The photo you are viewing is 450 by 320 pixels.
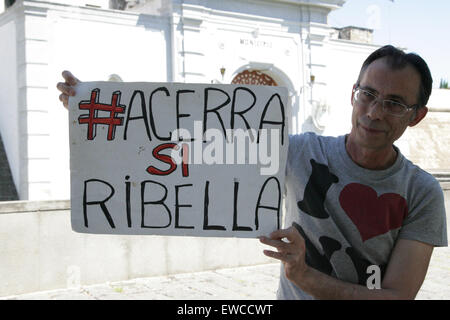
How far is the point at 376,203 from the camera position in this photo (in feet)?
6.43

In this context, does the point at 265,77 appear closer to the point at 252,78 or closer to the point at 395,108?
the point at 252,78

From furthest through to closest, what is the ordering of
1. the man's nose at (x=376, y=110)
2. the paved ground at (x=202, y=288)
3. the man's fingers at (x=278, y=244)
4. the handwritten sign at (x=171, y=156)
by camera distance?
the paved ground at (x=202, y=288) < the handwritten sign at (x=171, y=156) < the man's nose at (x=376, y=110) < the man's fingers at (x=278, y=244)

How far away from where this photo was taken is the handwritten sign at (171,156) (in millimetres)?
2227

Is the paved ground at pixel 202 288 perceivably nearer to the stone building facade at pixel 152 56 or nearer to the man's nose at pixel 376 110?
the man's nose at pixel 376 110

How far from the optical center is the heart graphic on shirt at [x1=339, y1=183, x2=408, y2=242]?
1946mm

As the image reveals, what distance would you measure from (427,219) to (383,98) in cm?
42

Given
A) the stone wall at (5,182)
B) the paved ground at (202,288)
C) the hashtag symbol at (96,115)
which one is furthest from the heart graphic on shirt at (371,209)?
the stone wall at (5,182)

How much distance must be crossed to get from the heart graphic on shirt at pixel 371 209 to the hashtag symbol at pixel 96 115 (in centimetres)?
94

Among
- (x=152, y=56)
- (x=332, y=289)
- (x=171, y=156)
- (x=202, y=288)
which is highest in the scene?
(x=152, y=56)

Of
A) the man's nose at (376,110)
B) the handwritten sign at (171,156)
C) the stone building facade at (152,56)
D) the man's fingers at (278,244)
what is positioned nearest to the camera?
the man's fingers at (278,244)

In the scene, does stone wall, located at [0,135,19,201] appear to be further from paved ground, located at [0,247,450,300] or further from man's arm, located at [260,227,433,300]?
man's arm, located at [260,227,433,300]

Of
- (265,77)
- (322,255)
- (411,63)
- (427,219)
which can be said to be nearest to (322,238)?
(322,255)

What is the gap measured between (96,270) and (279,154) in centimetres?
432

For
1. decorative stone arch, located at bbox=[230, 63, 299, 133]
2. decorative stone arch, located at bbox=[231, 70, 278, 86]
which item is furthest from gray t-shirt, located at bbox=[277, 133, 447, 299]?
decorative stone arch, located at bbox=[231, 70, 278, 86]
